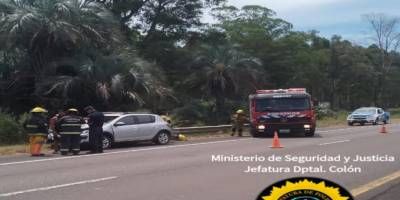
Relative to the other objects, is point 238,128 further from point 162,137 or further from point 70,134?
point 70,134

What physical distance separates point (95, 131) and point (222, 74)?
20293 millimetres

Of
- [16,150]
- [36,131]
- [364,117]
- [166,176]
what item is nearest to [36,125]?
[36,131]

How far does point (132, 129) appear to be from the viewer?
22.5 m

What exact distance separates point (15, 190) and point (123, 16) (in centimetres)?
3444

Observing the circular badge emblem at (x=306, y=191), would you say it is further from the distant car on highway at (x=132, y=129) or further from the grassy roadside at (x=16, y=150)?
the grassy roadside at (x=16, y=150)

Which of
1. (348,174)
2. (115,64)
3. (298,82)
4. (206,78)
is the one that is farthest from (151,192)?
(298,82)

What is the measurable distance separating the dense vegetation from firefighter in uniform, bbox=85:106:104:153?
7690 millimetres

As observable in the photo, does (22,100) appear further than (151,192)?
Yes

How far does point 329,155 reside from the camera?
53.9 ft

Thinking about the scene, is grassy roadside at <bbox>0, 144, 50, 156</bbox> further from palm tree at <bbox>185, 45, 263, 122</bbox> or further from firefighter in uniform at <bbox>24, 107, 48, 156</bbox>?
palm tree at <bbox>185, 45, 263, 122</bbox>

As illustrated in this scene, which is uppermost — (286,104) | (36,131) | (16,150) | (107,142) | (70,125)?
(286,104)

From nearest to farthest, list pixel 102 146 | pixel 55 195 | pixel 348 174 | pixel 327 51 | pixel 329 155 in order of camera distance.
A: pixel 55 195 < pixel 348 174 < pixel 329 155 < pixel 102 146 < pixel 327 51

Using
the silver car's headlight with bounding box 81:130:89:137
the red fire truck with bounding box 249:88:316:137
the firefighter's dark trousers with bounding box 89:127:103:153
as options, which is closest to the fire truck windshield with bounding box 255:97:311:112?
the red fire truck with bounding box 249:88:316:137

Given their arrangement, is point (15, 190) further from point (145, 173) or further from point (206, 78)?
point (206, 78)
